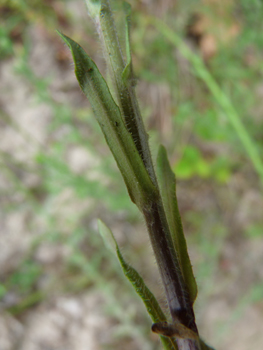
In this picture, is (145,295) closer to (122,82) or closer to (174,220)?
(174,220)

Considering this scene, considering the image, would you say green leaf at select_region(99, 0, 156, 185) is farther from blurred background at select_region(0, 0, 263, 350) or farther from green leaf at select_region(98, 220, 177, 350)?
blurred background at select_region(0, 0, 263, 350)

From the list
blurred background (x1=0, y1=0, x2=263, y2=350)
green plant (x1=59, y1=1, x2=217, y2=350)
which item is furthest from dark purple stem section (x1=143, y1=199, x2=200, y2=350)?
blurred background (x1=0, y1=0, x2=263, y2=350)

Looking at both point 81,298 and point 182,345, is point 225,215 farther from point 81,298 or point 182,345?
point 182,345

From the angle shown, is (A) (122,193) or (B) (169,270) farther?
(A) (122,193)

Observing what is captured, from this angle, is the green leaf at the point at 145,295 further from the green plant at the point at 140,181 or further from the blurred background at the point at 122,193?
the blurred background at the point at 122,193

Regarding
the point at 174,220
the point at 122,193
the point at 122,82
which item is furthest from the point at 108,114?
the point at 122,193

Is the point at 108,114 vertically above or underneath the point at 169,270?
above

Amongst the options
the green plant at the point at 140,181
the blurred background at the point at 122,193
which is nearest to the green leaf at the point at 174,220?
the green plant at the point at 140,181

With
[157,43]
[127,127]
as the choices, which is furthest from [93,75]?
[157,43]
